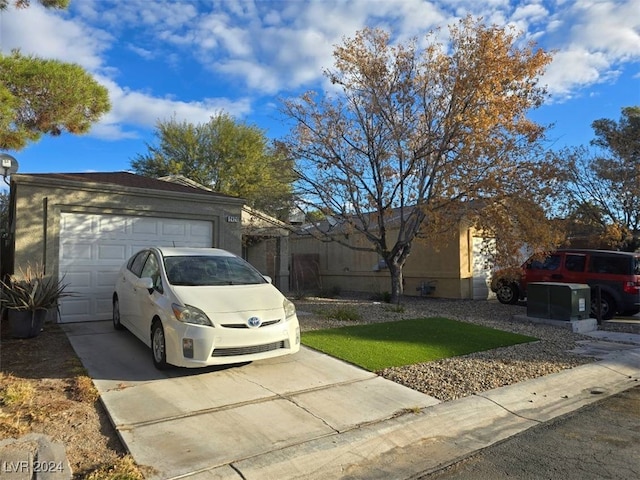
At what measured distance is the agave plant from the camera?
7.56 m

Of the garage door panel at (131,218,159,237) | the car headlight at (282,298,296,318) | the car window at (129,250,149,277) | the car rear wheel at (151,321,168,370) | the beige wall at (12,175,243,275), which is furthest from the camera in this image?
the garage door panel at (131,218,159,237)

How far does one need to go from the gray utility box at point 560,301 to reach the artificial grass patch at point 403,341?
1889 millimetres

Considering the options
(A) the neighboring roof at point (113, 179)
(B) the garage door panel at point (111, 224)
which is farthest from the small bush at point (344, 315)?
(B) the garage door panel at point (111, 224)

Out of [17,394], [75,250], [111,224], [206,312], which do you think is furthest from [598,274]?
[17,394]

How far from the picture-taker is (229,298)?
6.07 meters

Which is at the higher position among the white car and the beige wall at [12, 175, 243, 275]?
the beige wall at [12, 175, 243, 275]

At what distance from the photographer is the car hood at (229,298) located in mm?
5773

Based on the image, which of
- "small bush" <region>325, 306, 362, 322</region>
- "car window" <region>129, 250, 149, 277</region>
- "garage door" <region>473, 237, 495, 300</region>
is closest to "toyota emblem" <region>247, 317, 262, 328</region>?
"car window" <region>129, 250, 149, 277</region>

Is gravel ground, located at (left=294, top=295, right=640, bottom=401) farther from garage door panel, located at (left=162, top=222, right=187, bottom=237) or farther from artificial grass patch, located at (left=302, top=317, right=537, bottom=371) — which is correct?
garage door panel, located at (left=162, top=222, right=187, bottom=237)

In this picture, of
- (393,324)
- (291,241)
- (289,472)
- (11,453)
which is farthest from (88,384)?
(291,241)

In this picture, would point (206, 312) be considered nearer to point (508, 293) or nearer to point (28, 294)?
point (28, 294)

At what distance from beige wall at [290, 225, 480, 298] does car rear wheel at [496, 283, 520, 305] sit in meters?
1.44

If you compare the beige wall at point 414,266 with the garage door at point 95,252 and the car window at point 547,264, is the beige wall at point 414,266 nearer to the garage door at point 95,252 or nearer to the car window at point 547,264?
the car window at point 547,264

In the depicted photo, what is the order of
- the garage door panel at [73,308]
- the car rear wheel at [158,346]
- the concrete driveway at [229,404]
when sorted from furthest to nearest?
the garage door panel at [73,308] < the car rear wheel at [158,346] < the concrete driveway at [229,404]
